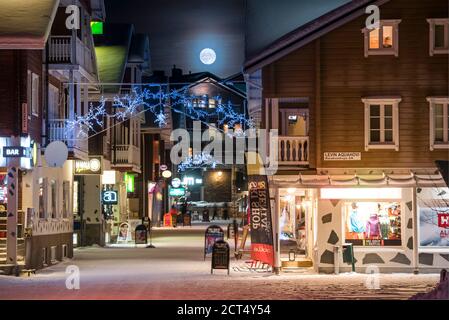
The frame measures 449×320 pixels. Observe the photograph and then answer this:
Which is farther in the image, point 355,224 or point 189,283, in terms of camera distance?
point 355,224

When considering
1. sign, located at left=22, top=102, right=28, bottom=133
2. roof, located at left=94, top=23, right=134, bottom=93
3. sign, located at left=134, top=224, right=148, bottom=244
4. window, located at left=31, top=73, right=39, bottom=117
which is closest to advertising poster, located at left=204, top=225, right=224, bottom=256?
window, located at left=31, top=73, right=39, bottom=117

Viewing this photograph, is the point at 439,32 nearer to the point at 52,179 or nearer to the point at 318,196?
the point at 318,196

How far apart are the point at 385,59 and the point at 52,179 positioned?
44.6 feet

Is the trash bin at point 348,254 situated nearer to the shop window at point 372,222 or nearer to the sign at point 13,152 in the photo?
the shop window at point 372,222

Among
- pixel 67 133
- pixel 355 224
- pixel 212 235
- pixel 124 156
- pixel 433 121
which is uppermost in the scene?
pixel 433 121

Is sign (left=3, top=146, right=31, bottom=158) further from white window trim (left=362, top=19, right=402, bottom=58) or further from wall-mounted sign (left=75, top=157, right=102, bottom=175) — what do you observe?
wall-mounted sign (left=75, top=157, right=102, bottom=175)

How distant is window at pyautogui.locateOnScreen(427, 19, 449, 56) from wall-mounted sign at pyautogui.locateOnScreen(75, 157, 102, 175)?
58.5 ft

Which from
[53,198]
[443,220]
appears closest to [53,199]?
[53,198]

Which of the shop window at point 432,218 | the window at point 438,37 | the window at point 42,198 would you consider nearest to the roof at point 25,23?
the window at point 42,198

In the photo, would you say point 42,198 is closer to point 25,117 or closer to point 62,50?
point 25,117

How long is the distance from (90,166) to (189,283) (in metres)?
17.6

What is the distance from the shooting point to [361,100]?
31.0 meters

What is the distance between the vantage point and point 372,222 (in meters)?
30.8
